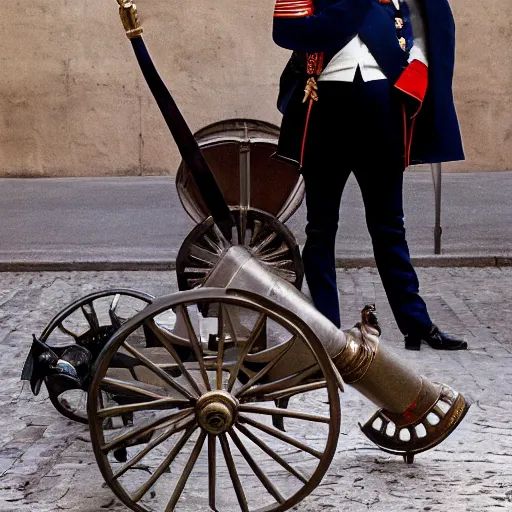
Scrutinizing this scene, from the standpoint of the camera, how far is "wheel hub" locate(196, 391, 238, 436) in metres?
3.54

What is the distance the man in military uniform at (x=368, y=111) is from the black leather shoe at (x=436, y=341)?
39 millimetres

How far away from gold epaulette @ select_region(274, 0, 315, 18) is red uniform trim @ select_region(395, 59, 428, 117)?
48 centimetres

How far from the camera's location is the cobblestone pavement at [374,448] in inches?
151

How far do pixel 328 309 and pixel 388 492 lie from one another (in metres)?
1.75

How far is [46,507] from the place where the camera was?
377 centimetres

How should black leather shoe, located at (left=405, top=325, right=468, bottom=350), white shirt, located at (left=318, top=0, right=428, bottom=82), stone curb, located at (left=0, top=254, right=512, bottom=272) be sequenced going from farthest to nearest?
stone curb, located at (left=0, top=254, right=512, bottom=272) < black leather shoe, located at (left=405, top=325, right=468, bottom=350) < white shirt, located at (left=318, top=0, right=428, bottom=82)

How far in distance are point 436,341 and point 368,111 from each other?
45.2 inches

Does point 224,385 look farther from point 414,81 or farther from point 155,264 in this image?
point 155,264

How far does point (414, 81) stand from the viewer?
524cm

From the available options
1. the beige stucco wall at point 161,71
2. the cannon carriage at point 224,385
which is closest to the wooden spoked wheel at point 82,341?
the cannon carriage at point 224,385

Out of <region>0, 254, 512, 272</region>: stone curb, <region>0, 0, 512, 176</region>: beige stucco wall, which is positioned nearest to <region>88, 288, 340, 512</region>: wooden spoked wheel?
<region>0, 254, 512, 272</region>: stone curb

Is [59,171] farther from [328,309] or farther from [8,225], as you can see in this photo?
[328,309]

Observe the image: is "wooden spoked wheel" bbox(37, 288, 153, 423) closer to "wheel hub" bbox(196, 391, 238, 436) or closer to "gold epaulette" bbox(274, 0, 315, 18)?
"wheel hub" bbox(196, 391, 238, 436)

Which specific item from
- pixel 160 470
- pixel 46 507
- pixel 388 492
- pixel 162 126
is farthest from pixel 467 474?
pixel 162 126
